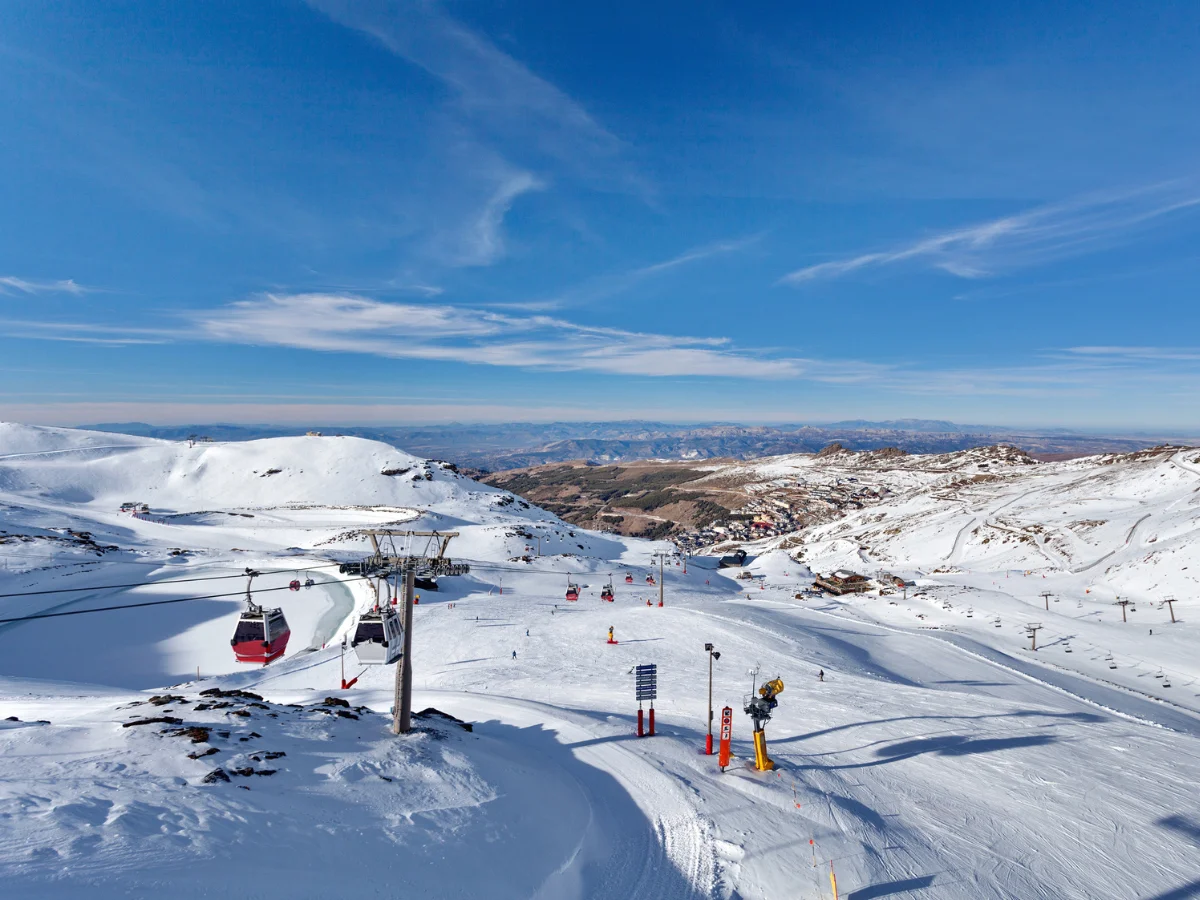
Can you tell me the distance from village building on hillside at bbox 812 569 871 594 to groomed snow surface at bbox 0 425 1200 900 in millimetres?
6163

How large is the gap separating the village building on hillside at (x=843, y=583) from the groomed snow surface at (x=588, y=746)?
616cm

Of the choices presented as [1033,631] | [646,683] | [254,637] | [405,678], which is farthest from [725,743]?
[1033,631]

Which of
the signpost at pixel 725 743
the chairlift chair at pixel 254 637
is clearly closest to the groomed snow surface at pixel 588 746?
the signpost at pixel 725 743

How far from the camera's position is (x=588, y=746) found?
51.7 feet

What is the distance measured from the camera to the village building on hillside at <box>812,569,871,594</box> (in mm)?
59531

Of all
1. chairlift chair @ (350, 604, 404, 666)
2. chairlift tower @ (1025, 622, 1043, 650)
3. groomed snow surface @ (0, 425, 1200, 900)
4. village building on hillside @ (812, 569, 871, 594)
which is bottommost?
village building on hillside @ (812, 569, 871, 594)

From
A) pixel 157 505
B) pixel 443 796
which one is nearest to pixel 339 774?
pixel 443 796

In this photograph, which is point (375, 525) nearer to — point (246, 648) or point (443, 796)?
point (246, 648)

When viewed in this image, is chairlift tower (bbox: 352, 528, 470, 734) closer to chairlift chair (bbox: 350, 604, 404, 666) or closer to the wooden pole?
the wooden pole

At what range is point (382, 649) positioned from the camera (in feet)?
43.7

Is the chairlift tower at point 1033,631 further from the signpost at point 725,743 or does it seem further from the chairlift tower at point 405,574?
the chairlift tower at point 405,574

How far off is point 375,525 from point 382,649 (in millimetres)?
69728

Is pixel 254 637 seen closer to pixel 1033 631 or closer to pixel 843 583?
pixel 1033 631

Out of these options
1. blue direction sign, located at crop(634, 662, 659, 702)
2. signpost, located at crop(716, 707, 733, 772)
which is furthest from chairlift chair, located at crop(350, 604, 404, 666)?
signpost, located at crop(716, 707, 733, 772)
